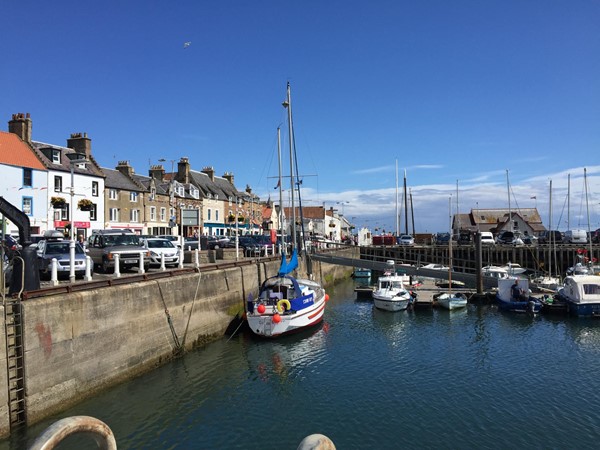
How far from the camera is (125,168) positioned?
56.2 meters

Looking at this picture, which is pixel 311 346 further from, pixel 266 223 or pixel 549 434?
pixel 266 223

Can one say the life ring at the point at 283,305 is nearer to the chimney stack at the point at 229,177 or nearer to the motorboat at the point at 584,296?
the motorboat at the point at 584,296

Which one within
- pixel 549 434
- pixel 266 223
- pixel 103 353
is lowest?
pixel 549 434

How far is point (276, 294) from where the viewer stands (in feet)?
84.0

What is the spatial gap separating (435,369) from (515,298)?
54.0 ft

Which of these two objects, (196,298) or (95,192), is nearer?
(196,298)

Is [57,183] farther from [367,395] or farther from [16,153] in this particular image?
[367,395]

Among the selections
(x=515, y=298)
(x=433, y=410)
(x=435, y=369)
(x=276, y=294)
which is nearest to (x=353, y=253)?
(x=515, y=298)

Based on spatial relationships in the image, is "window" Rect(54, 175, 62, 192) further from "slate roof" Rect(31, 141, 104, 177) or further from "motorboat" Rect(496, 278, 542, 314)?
"motorboat" Rect(496, 278, 542, 314)

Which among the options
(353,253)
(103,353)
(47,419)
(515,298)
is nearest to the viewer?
(47,419)

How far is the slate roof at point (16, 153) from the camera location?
38.8m

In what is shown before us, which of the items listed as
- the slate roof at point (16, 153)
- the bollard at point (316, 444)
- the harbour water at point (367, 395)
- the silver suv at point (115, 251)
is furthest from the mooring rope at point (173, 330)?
the slate roof at point (16, 153)

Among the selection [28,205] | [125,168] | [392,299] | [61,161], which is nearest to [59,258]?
[392,299]

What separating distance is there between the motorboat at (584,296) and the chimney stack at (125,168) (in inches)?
1838
